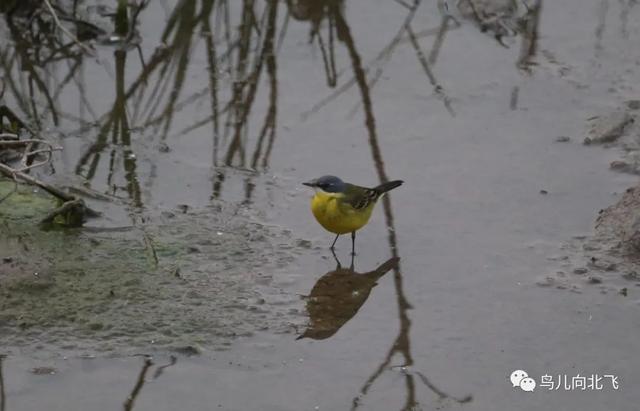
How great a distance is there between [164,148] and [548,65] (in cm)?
341

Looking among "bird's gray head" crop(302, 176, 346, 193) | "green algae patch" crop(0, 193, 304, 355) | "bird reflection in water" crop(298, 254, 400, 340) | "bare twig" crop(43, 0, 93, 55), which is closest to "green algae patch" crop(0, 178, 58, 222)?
"green algae patch" crop(0, 193, 304, 355)

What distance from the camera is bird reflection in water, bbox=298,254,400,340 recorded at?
22.0 feet

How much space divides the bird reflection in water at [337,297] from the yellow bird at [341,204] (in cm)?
22

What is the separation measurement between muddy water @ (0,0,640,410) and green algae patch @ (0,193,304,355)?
0.02 metres

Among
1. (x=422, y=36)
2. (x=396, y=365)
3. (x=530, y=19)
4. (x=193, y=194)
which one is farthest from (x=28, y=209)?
(x=530, y=19)

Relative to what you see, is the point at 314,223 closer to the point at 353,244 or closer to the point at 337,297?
→ the point at 353,244

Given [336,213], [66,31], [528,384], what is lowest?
[528,384]

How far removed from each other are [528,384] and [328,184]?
2.07m

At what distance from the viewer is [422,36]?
10.4 meters

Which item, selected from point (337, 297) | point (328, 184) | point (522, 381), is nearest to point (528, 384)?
point (522, 381)

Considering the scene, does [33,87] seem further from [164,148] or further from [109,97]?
[164,148]

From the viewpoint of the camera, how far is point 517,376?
6.21 metres

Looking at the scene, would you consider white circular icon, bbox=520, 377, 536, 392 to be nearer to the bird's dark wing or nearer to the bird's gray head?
the bird's dark wing

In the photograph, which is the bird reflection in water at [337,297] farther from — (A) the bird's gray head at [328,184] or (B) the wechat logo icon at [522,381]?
(B) the wechat logo icon at [522,381]
